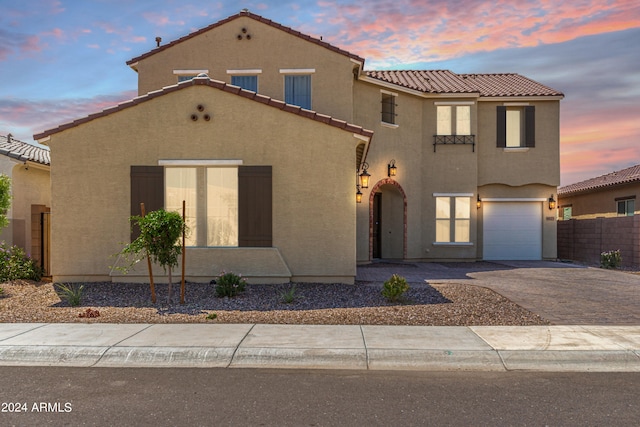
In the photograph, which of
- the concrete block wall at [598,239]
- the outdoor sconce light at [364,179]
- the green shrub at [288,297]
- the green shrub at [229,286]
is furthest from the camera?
the concrete block wall at [598,239]

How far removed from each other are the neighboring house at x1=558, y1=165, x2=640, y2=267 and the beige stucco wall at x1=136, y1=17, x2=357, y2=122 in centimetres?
1141

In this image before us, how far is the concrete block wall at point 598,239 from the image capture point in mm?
17219

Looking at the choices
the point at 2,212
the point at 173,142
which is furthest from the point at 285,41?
the point at 2,212

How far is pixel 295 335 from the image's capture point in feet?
23.3

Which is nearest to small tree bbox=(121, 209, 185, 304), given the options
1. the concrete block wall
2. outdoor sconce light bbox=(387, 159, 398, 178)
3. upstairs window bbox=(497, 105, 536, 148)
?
outdoor sconce light bbox=(387, 159, 398, 178)

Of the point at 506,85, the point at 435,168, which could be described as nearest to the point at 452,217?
the point at 435,168

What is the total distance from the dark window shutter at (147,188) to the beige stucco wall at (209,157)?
0.56 feet

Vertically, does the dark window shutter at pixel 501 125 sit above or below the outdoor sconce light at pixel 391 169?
above

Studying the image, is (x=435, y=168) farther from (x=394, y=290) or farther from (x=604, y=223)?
(x=394, y=290)

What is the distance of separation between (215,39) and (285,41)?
2.38 meters

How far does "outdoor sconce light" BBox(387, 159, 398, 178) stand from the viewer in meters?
17.4

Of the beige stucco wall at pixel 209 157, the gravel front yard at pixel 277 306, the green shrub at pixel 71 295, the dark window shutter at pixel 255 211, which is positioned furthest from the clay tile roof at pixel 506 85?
the green shrub at pixel 71 295

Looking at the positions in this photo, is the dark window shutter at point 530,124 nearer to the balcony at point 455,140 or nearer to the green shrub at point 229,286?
the balcony at point 455,140

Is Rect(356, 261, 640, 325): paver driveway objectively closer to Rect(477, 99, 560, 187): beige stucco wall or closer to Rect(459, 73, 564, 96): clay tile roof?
Rect(477, 99, 560, 187): beige stucco wall
